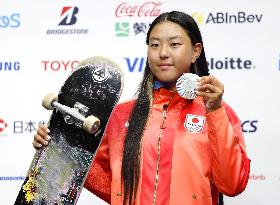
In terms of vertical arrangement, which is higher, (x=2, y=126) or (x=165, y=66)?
(x=165, y=66)

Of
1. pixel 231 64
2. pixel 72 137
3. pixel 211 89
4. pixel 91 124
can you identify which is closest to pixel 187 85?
pixel 211 89

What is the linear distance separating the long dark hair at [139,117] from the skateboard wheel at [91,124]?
121 mm

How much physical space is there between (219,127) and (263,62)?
802 mm

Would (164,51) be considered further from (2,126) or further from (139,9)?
(2,126)

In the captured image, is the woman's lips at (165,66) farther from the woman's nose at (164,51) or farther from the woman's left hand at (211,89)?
the woman's left hand at (211,89)

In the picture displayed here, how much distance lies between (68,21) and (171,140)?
0.96 m

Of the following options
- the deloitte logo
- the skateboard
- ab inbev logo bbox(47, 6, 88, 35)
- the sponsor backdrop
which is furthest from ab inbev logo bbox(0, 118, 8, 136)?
the deloitte logo

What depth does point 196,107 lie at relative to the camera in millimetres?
1605

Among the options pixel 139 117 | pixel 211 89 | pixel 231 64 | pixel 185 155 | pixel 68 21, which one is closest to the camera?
pixel 211 89

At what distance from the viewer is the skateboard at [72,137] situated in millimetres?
1625

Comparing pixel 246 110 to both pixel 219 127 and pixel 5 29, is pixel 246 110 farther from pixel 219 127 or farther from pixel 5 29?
pixel 5 29

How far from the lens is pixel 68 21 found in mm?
2252

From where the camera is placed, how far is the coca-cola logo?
7.24 feet

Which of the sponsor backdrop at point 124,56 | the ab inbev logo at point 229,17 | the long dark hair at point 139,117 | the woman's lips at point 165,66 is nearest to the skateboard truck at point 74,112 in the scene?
the long dark hair at point 139,117
